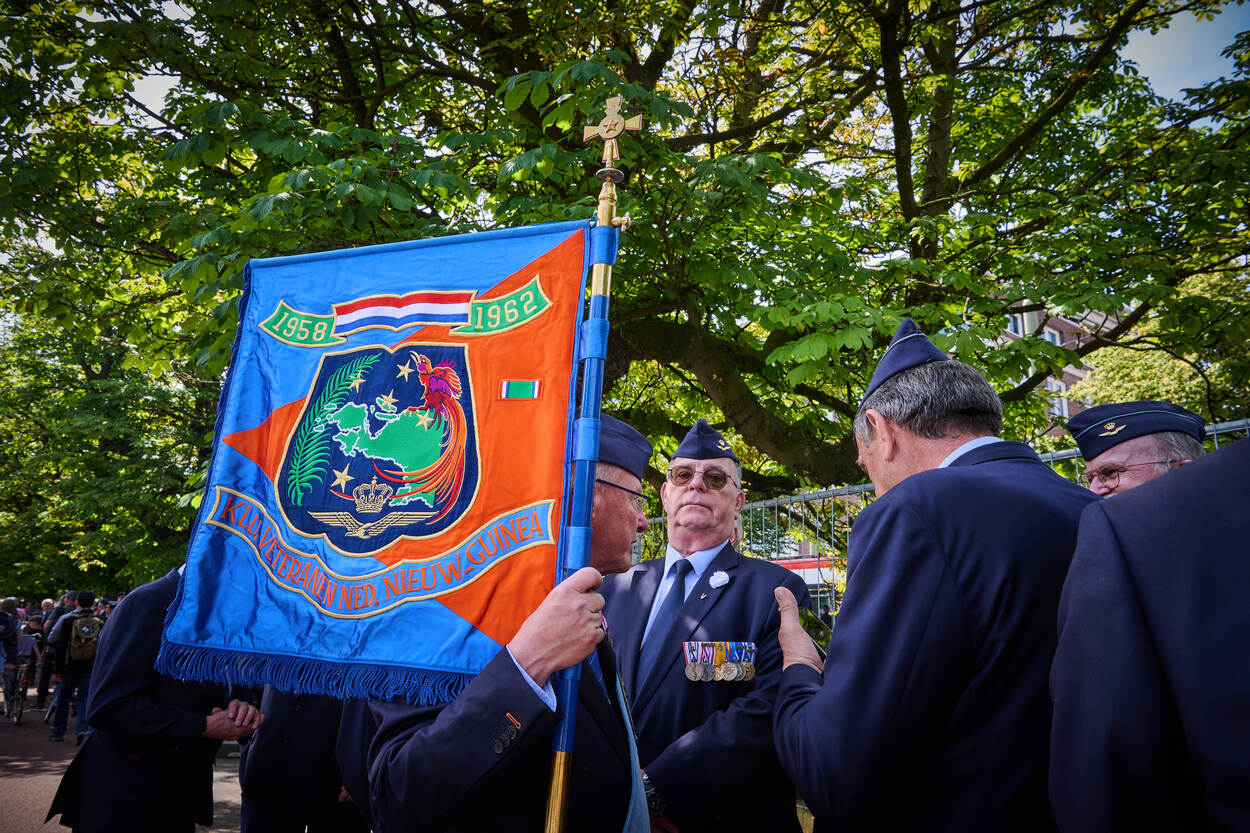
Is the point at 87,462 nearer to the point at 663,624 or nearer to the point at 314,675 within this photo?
the point at 663,624

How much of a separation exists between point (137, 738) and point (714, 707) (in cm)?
240

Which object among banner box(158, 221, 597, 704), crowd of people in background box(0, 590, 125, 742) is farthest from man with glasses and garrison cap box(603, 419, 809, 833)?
crowd of people in background box(0, 590, 125, 742)

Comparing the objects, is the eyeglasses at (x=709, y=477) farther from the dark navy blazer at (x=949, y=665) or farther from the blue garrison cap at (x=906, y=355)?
the dark navy blazer at (x=949, y=665)

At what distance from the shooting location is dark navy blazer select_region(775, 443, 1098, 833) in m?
1.56

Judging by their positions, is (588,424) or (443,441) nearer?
(588,424)

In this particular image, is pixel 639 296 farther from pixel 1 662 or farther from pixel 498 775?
pixel 1 662

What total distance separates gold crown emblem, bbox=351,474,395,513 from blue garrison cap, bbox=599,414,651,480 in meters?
0.71

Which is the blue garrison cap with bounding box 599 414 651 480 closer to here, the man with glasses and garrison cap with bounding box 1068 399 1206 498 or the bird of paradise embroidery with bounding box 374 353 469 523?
the bird of paradise embroidery with bounding box 374 353 469 523

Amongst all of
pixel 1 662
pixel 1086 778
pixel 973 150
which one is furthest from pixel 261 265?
pixel 1 662

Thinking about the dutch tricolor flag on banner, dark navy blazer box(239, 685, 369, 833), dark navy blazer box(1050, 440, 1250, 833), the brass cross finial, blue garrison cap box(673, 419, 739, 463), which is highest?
the brass cross finial

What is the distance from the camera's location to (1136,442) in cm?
386

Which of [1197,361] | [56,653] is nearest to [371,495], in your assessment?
[1197,361]

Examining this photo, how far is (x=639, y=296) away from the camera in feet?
24.8

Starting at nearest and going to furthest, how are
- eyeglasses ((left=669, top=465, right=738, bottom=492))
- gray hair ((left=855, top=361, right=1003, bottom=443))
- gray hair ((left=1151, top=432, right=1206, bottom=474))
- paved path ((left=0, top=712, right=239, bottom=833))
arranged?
1. gray hair ((left=855, top=361, right=1003, bottom=443))
2. eyeglasses ((left=669, top=465, right=738, bottom=492))
3. gray hair ((left=1151, top=432, right=1206, bottom=474))
4. paved path ((left=0, top=712, right=239, bottom=833))
